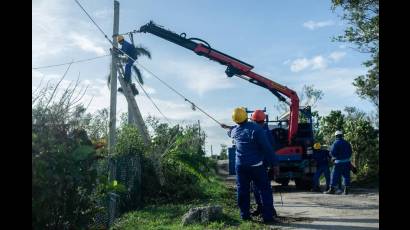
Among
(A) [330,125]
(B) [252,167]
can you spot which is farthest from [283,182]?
(B) [252,167]

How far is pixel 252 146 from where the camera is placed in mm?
7949

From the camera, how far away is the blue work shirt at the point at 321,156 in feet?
50.0

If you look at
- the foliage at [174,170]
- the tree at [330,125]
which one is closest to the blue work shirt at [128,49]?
the foliage at [174,170]

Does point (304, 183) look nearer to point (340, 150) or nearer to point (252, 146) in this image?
point (340, 150)

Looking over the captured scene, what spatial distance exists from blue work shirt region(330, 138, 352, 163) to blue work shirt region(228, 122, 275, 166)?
20.9ft

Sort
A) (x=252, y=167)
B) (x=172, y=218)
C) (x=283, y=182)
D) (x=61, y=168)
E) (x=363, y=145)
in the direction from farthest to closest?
(x=363, y=145) < (x=283, y=182) < (x=172, y=218) < (x=252, y=167) < (x=61, y=168)

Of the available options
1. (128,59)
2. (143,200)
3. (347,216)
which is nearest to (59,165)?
(347,216)

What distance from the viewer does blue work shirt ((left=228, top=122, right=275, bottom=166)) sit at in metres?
7.81

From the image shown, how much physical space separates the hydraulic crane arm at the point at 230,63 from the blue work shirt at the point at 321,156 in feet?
3.58

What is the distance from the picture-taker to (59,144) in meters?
4.06

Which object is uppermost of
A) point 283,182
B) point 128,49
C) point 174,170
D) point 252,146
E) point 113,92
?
point 128,49

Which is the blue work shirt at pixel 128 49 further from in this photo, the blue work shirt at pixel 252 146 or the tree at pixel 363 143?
the tree at pixel 363 143

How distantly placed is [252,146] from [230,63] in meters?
6.80
